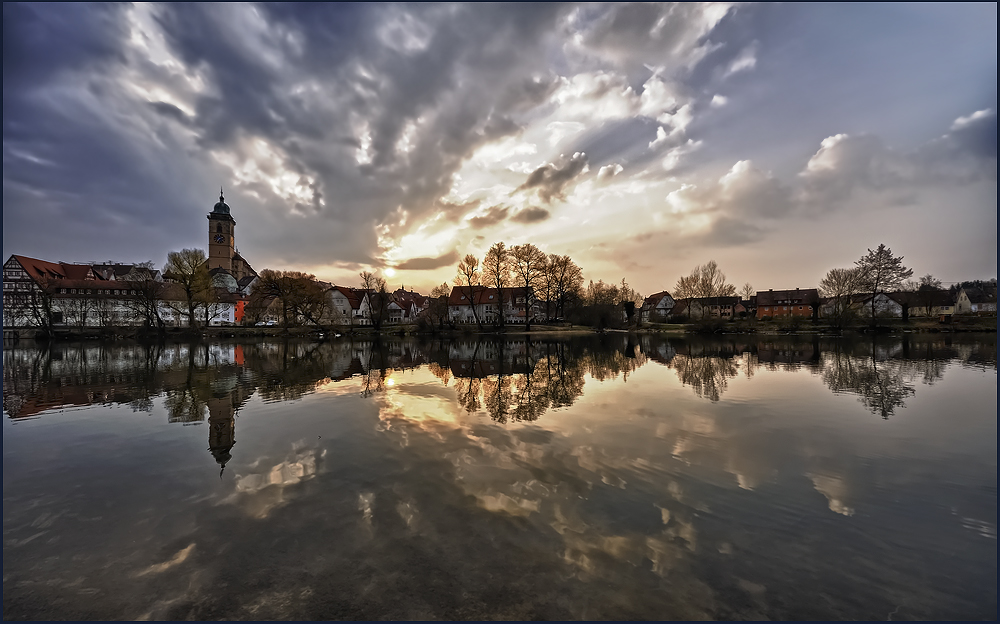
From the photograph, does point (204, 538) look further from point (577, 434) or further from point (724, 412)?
point (724, 412)

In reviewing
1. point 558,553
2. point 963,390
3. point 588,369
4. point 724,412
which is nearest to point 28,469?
point 558,553

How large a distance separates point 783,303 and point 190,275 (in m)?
118

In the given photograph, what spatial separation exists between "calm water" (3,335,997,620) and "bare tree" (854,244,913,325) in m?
57.0

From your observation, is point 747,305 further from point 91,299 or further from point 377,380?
point 91,299

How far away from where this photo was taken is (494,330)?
2464 inches

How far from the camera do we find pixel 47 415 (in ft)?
38.0

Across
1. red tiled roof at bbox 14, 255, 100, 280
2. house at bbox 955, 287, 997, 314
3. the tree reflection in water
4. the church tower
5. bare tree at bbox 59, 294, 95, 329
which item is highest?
the church tower

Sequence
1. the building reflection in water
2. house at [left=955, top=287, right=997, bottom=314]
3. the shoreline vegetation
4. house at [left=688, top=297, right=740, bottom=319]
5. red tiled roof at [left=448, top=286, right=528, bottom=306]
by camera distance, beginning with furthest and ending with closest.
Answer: house at [left=955, top=287, right=997, bottom=314], red tiled roof at [left=448, top=286, right=528, bottom=306], house at [left=688, top=297, right=740, bottom=319], the shoreline vegetation, the building reflection in water

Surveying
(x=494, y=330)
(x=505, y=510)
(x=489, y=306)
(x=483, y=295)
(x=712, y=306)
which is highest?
(x=483, y=295)

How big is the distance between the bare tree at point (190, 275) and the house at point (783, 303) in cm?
10897

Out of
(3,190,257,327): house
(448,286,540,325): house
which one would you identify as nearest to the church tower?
(3,190,257,327): house

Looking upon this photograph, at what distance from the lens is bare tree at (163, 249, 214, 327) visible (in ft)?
174

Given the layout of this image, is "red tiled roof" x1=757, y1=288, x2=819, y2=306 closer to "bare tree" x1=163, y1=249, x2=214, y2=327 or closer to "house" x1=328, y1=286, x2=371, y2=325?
"house" x1=328, y1=286, x2=371, y2=325

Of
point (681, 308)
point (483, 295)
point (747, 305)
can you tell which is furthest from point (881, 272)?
point (483, 295)
